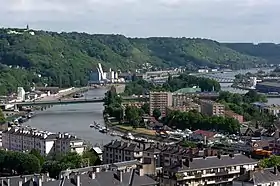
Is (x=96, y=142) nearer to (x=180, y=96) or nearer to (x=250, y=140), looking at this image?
(x=250, y=140)

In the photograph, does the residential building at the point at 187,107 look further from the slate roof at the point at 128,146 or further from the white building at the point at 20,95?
the slate roof at the point at 128,146

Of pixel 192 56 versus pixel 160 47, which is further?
pixel 160 47

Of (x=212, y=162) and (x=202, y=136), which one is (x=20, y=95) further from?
(x=212, y=162)

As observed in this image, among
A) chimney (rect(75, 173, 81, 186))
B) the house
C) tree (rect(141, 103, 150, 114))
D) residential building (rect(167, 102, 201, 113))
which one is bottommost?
the house

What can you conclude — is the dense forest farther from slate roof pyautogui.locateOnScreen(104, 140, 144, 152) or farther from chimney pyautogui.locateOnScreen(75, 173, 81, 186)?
chimney pyautogui.locateOnScreen(75, 173, 81, 186)

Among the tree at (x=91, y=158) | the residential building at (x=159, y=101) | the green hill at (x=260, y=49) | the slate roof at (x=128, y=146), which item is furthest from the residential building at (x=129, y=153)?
the green hill at (x=260, y=49)

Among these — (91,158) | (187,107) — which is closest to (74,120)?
(187,107)

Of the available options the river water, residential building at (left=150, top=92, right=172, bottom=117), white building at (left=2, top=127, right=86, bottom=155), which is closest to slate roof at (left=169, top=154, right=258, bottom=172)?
white building at (left=2, top=127, right=86, bottom=155)

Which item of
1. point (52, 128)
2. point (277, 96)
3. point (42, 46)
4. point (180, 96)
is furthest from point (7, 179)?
point (42, 46)
